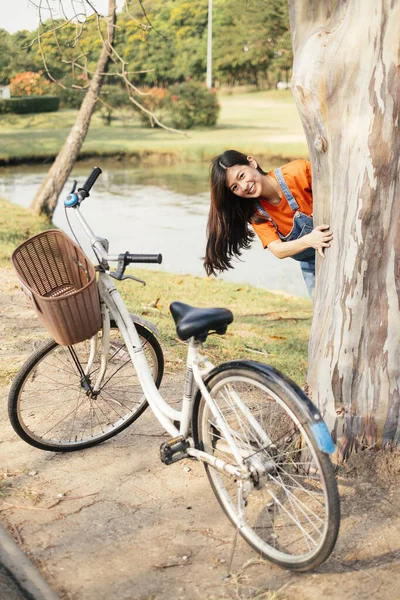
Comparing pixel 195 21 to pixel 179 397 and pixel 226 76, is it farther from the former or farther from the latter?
pixel 179 397

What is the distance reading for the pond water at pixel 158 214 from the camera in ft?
42.4

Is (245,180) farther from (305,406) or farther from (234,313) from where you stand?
(234,313)

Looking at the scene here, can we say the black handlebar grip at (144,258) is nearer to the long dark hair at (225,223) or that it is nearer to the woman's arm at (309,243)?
the long dark hair at (225,223)

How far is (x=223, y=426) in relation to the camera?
2908mm

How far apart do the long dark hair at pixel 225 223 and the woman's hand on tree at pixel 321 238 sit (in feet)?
1.56

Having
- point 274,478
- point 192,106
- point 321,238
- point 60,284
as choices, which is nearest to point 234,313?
point 60,284

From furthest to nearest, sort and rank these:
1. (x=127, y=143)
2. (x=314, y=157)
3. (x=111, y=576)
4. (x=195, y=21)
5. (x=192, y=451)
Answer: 1. (x=195, y=21)
2. (x=127, y=143)
3. (x=314, y=157)
4. (x=192, y=451)
5. (x=111, y=576)

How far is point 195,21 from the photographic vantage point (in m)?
49.6

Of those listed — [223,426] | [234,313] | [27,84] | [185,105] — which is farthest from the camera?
[27,84]

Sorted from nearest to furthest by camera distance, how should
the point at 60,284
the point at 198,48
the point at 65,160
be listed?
the point at 60,284
the point at 65,160
the point at 198,48

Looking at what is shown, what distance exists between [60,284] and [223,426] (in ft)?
4.21

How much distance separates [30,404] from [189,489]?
1318 mm

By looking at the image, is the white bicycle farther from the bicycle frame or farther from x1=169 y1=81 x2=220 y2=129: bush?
x1=169 y1=81 x2=220 y2=129: bush

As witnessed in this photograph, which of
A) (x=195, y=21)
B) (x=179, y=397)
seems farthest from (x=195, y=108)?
(x=179, y=397)
